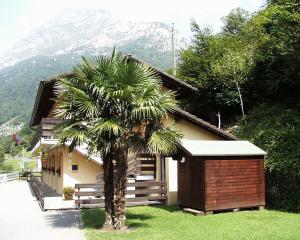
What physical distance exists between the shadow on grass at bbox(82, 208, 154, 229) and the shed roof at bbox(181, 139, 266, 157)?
9.52ft

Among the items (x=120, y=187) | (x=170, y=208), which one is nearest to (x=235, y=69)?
Result: (x=170, y=208)

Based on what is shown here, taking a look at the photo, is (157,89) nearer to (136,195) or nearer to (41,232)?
(41,232)

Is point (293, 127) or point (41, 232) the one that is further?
point (293, 127)

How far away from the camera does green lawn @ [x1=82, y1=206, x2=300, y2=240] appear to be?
40.1 ft

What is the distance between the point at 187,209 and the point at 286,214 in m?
3.64

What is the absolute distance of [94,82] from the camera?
13.4m

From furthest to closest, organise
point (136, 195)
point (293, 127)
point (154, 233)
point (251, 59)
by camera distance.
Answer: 1. point (251, 59)
2. point (136, 195)
3. point (293, 127)
4. point (154, 233)

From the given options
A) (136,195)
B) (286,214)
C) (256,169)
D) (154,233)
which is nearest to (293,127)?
(256,169)

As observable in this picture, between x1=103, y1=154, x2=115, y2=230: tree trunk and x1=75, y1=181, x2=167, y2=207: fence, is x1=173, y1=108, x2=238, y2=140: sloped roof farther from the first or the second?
x1=103, y1=154, x2=115, y2=230: tree trunk

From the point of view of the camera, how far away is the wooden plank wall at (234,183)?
16328mm

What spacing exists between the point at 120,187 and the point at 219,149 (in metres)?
5.15

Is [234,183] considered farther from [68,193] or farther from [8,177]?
[8,177]

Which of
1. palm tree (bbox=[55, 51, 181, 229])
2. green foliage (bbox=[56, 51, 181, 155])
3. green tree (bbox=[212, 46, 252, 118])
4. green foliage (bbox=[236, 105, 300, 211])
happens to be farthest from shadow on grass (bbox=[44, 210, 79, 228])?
green tree (bbox=[212, 46, 252, 118])

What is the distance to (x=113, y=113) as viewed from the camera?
13664 millimetres
